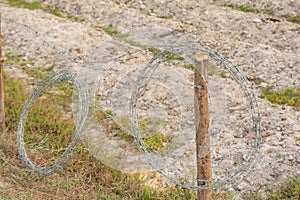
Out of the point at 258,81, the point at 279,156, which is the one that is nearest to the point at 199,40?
the point at 258,81

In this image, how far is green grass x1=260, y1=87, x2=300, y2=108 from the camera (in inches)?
264

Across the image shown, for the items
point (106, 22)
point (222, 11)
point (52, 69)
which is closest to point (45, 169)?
point (52, 69)

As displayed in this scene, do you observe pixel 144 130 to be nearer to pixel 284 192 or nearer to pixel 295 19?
pixel 284 192

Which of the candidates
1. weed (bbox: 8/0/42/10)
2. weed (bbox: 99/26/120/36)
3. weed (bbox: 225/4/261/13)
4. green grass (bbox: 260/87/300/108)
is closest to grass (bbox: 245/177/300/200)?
green grass (bbox: 260/87/300/108)

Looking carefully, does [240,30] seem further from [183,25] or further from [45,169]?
[45,169]

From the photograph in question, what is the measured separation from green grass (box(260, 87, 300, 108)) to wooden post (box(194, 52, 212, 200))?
271 cm

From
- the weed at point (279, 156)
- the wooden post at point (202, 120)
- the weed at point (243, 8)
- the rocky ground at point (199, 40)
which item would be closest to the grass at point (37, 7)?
the rocky ground at point (199, 40)

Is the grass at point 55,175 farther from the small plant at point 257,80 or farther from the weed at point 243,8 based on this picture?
the weed at point 243,8

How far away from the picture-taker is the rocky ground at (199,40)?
6.12 meters

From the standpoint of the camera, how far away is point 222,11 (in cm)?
921

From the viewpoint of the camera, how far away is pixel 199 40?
8.44m

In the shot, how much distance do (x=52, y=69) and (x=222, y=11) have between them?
3.36 meters

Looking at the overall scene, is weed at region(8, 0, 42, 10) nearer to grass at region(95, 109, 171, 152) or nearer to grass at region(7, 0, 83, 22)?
grass at region(7, 0, 83, 22)

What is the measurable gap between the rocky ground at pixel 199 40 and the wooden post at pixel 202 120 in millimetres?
1196
